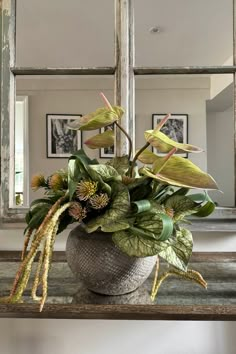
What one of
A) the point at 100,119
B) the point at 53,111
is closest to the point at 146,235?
the point at 100,119

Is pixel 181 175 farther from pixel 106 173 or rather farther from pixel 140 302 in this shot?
pixel 140 302

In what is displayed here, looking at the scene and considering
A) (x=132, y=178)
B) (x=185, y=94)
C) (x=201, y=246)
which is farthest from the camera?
(x=185, y=94)

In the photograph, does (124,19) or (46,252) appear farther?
(124,19)

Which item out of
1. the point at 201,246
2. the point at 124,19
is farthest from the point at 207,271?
the point at 124,19

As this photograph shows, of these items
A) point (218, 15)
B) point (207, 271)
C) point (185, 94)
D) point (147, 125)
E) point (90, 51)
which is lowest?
point (207, 271)

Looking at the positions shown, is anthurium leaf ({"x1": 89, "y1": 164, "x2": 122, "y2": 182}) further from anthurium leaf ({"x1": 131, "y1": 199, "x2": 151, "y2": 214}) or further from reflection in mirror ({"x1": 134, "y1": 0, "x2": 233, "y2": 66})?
reflection in mirror ({"x1": 134, "y1": 0, "x2": 233, "y2": 66})

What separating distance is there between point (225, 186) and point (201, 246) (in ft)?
0.73

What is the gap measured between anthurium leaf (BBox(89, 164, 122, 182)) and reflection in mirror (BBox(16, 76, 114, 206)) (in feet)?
1.63

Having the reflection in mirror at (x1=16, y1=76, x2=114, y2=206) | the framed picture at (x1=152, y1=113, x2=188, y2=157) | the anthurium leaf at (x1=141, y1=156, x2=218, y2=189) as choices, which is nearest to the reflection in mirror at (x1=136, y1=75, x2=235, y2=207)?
the framed picture at (x1=152, y1=113, x2=188, y2=157)

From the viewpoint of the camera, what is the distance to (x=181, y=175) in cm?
66

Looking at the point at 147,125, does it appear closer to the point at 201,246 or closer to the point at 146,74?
the point at 146,74

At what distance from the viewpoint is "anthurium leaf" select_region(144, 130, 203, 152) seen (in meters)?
0.66

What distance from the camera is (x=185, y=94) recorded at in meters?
1.18

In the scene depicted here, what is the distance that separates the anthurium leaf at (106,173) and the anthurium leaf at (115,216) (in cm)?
2
